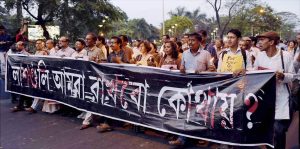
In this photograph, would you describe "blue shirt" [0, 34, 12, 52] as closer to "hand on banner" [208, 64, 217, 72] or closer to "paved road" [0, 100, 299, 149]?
"paved road" [0, 100, 299, 149]

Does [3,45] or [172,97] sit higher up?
[3,45]

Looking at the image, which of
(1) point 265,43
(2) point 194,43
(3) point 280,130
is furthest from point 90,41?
(3) point 280,130

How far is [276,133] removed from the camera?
163 inches

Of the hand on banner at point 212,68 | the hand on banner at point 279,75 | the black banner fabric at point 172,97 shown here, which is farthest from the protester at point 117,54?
the hand on banner at point 279,75

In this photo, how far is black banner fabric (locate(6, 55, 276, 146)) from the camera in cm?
416

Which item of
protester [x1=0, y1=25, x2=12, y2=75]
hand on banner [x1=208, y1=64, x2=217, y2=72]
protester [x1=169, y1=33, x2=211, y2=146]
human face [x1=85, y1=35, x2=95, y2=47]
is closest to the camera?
hand on banner [x1=208, y1=64, x2=217, y2=72]

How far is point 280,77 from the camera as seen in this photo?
398 cm

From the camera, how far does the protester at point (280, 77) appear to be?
13.3 feet

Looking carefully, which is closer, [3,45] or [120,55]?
[120,55]

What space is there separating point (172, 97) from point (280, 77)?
161 centimetres

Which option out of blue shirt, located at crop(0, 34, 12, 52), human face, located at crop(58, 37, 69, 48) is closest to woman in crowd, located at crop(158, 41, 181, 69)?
human face, located at crop(58, 37, 69, 48)

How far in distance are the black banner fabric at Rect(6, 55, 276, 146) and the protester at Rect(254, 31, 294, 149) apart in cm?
9

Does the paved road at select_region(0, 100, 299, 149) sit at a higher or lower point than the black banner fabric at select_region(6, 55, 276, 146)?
lower

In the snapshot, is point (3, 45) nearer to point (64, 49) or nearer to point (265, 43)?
point (64, 49)
